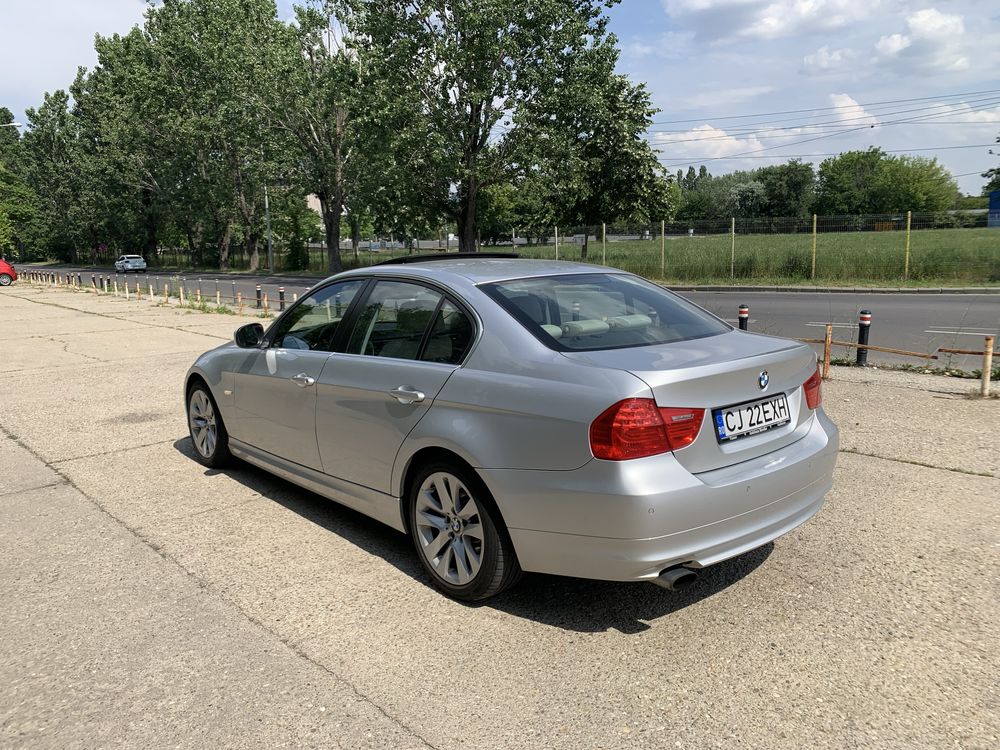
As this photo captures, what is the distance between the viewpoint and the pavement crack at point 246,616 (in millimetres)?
2713

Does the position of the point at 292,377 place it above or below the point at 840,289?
below

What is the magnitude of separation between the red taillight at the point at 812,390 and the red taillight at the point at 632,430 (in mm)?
1033

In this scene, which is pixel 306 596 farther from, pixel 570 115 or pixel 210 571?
pixel 570 115

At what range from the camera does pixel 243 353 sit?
17.1 feet

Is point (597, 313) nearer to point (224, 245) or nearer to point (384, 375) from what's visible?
point (384, 375)

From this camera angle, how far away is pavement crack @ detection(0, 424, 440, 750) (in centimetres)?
271

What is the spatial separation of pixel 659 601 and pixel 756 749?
3.63 feet

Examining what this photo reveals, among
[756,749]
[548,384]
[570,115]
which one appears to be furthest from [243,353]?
[570,115]

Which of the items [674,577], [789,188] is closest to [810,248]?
[674,577]

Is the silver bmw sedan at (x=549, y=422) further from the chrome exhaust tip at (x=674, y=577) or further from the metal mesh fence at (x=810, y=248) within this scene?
the metal mesh fence at (x=810, y=248)

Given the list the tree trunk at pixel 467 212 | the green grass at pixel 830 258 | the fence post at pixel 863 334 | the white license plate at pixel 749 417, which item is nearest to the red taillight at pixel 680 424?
the white license plate at pixel 749 417

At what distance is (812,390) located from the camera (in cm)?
370

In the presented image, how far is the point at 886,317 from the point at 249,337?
44.4ft

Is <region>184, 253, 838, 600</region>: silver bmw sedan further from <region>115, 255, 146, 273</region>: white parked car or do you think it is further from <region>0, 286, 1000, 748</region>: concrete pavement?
<region>115, 255, 146, 273</region>: white parked car
